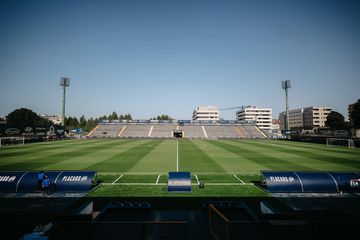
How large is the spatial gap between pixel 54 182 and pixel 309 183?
60.0 feet

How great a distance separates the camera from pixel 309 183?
15383 mm

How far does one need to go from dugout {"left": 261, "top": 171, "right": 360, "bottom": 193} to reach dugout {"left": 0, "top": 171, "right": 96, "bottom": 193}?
13.2m

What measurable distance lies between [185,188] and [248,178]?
22.7ft

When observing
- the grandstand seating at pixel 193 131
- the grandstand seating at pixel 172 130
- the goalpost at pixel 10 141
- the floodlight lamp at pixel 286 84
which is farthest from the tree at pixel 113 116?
the floodlight lamp at pixel 286 84

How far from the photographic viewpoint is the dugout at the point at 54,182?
15461 mm

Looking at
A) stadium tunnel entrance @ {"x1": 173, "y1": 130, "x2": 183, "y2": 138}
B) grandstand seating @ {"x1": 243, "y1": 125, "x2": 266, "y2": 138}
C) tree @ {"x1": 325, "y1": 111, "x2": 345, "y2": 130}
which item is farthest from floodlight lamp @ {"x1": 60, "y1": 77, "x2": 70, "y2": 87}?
tree @ {"x1": 325, "y1": 111, "x2": 345, "y2": 130}

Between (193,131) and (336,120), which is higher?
(336,120)

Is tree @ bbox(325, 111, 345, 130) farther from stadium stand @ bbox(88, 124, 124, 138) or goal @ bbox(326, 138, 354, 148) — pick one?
stadium stand @ bbox(88, 124, 124, 138)

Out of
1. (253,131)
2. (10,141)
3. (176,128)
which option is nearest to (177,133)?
(176,128)

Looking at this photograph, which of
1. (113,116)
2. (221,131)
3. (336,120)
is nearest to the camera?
(221,131)

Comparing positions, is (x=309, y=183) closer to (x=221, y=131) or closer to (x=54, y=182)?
(x=54, y=182)

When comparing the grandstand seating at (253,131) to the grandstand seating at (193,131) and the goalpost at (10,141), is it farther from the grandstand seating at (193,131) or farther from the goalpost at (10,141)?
the goalpost at (10,141)
